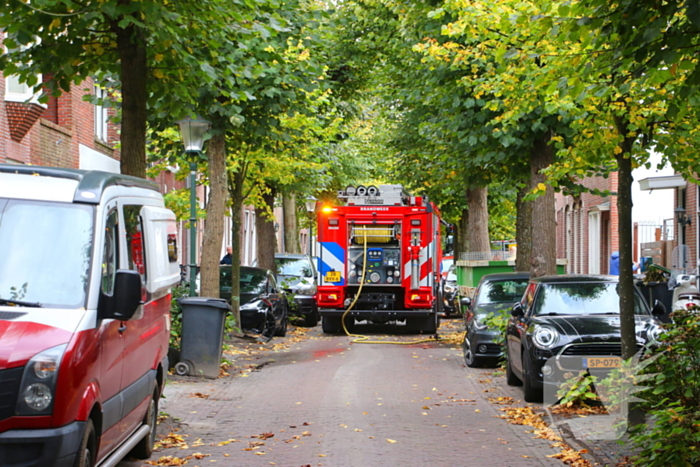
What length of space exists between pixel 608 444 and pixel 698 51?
11.1 ft

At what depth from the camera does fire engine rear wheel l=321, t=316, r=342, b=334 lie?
898 inches

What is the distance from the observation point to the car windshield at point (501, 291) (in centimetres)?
1716

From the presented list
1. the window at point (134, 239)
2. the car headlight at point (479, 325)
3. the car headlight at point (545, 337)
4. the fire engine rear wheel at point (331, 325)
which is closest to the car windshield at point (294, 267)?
the fire engine rear wheel at point (331, 325)

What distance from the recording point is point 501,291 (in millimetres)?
17422

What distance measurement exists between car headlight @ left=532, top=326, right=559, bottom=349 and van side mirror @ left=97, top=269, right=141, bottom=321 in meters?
6.11

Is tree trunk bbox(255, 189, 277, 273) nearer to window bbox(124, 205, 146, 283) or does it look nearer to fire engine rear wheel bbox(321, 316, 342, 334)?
fire engine rear wheel bbox(321, 316, 342, 334)

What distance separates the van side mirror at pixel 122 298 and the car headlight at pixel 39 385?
666 millimetres

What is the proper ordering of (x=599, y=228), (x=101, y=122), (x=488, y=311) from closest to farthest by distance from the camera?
(x=488, y=311), (x=101, y=122), (x=599, y=228)

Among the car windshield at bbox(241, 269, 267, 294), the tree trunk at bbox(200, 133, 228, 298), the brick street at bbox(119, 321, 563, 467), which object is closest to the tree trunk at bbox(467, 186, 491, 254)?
the car windshield at bbox(241, 269, 267, 294)

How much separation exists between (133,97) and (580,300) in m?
5.88

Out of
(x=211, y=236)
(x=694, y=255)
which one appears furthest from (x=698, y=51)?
(x=694, y=255)

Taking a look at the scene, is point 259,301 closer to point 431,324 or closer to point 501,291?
point 431,324

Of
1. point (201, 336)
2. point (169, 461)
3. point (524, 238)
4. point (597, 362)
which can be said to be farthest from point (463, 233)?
point (169, 461)

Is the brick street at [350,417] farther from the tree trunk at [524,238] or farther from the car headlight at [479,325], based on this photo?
the tree trunk at [524,238]
